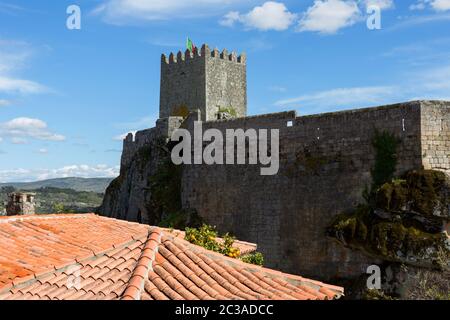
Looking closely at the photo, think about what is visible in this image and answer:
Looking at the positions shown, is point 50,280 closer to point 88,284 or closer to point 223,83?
point 88,284

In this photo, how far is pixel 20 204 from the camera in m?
23.5

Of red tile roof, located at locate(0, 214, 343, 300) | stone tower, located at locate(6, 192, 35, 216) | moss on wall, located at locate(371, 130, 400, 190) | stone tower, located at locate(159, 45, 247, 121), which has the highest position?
stone tower, located at locate(159, 45, 247, 121)

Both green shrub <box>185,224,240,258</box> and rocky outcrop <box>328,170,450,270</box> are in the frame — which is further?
rocky outcrop <box>328,170,450,270</box>

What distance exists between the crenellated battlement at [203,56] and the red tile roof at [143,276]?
83.0 ft

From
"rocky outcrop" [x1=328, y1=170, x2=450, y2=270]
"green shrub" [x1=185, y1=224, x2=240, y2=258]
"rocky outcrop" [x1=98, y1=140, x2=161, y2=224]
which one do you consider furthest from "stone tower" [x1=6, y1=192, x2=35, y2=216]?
"rocky outcrop" [x1=328, y1=170, x2=450, y2=270]

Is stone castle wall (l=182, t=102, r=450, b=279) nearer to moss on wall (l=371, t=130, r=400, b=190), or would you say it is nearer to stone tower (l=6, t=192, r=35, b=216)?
moss on wall (l=371, t=130, r=400, b=190)

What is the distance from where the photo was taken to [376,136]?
2186 centimetres

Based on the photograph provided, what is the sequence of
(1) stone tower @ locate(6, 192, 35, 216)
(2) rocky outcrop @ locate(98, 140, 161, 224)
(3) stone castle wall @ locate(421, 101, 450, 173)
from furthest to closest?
(2) rocky outcrop @ locate(98, 140, 161, 224)
(1) stone tower @ locate(6, 192, 35, 216)
(3) stone castle wall @ locate(421, 101, 450, 173)

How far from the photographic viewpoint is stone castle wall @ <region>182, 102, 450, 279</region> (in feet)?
69.1

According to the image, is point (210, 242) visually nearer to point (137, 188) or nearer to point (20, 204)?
point (20, 204)

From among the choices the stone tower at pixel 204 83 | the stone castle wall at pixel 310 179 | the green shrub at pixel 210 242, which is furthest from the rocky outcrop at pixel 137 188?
the green shrub at pixel 210 242

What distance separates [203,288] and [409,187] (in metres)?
12.7

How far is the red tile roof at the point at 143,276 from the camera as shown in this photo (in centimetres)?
958
